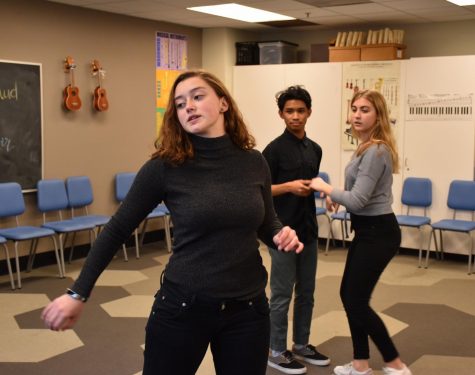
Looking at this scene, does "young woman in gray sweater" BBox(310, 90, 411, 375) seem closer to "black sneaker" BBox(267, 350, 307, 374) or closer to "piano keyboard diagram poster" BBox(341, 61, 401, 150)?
"black sneaker" BBox(267, 350, 307, 374)

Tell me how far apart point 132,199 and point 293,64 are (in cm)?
540

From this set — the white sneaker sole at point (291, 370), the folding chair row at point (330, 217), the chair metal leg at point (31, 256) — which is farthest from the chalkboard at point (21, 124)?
the white sneaker sole at point (291, 370)

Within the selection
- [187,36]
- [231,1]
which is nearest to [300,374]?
[231,1]

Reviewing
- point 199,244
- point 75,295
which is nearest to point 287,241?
point 199,244

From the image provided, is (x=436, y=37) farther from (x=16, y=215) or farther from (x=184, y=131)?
(x=184, y=131)

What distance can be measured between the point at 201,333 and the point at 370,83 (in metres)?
5.14

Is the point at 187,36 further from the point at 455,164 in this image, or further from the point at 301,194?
the point at 301,194

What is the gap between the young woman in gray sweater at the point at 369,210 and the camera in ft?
9.46

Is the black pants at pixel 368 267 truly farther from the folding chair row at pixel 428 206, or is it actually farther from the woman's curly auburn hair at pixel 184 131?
the folding chair row at pixel 428 206

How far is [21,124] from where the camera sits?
215 inches

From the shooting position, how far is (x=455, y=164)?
596 centimetres

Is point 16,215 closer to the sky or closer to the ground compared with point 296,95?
closer to the ground

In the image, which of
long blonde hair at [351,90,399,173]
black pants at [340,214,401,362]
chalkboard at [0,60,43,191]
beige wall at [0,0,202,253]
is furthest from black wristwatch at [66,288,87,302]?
beige wall at [0,0,202,253]

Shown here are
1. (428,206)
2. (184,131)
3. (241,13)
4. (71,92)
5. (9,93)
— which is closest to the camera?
(184,131)
